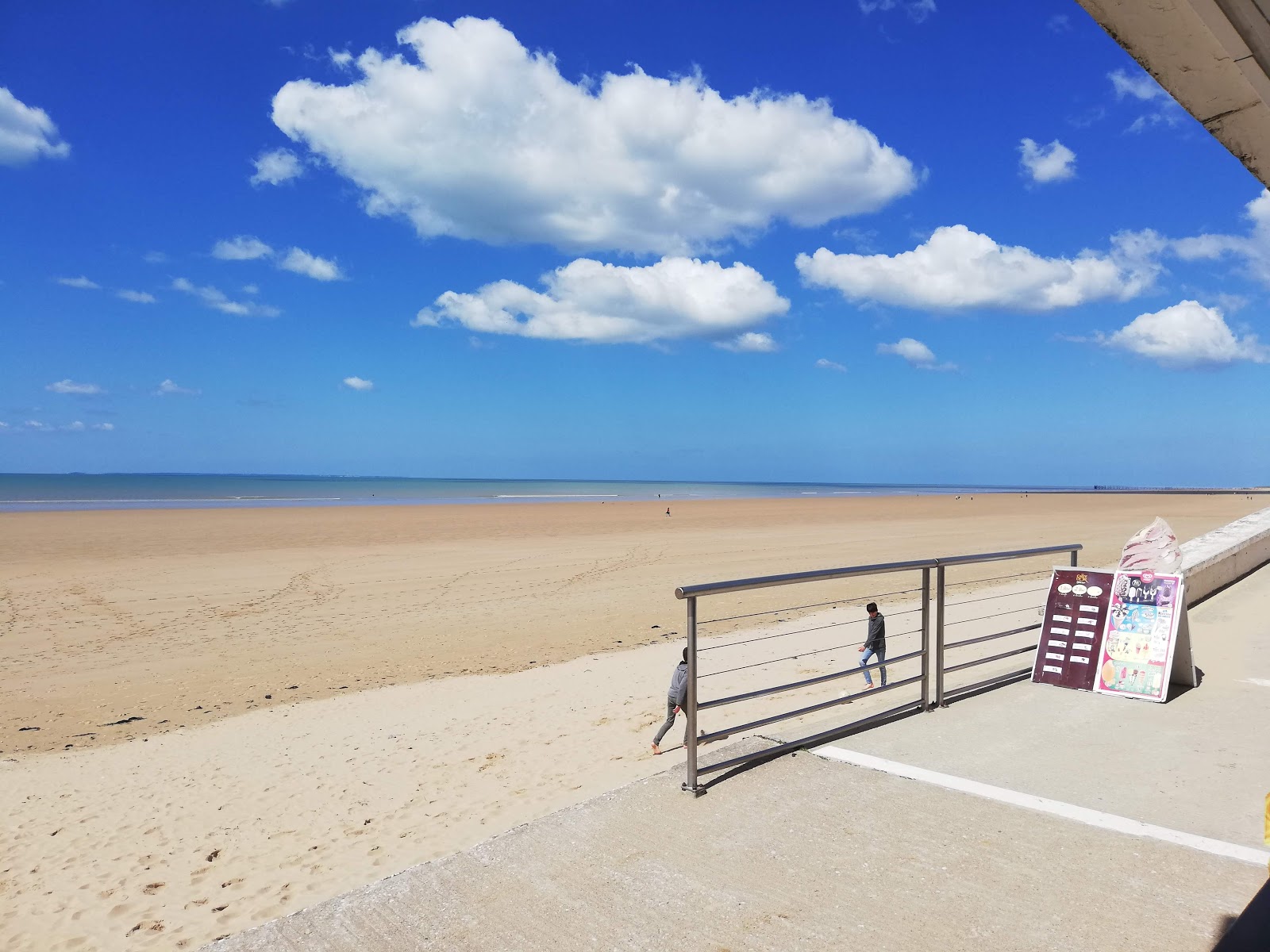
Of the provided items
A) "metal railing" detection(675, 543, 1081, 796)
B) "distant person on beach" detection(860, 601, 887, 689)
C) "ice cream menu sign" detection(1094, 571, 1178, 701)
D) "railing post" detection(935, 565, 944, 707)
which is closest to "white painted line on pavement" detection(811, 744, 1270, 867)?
"metal railing" detection(675, 543, 1081, 796)

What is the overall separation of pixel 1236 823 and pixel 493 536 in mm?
24745

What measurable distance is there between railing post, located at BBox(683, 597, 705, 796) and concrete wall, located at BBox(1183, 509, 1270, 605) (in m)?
6.49

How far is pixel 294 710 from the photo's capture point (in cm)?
825

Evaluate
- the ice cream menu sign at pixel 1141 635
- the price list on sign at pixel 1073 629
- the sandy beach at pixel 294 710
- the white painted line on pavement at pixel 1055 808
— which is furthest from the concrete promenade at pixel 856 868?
the sandy beach at pixel 294 710

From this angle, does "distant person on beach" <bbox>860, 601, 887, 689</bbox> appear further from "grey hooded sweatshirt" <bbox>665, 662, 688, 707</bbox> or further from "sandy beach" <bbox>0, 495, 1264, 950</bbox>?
"grey hooded sweatshirt" <bbox>665, 662, 688, 707</bbox>

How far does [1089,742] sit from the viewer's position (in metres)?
4.71

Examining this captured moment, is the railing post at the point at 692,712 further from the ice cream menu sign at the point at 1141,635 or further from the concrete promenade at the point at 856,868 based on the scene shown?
the ice cream menu sign at the point at 1141,635

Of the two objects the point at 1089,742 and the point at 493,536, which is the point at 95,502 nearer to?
the point at 493,536

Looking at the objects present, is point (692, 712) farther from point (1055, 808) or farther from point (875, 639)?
point (875, 639)

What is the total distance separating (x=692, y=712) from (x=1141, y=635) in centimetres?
376

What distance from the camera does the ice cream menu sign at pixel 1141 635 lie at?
18.4 ft

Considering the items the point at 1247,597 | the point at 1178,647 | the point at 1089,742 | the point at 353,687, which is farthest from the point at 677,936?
the point at 1247,597

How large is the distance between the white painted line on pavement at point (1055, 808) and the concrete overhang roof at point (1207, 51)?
9.10 feet

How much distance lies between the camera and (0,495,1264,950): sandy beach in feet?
15.6
